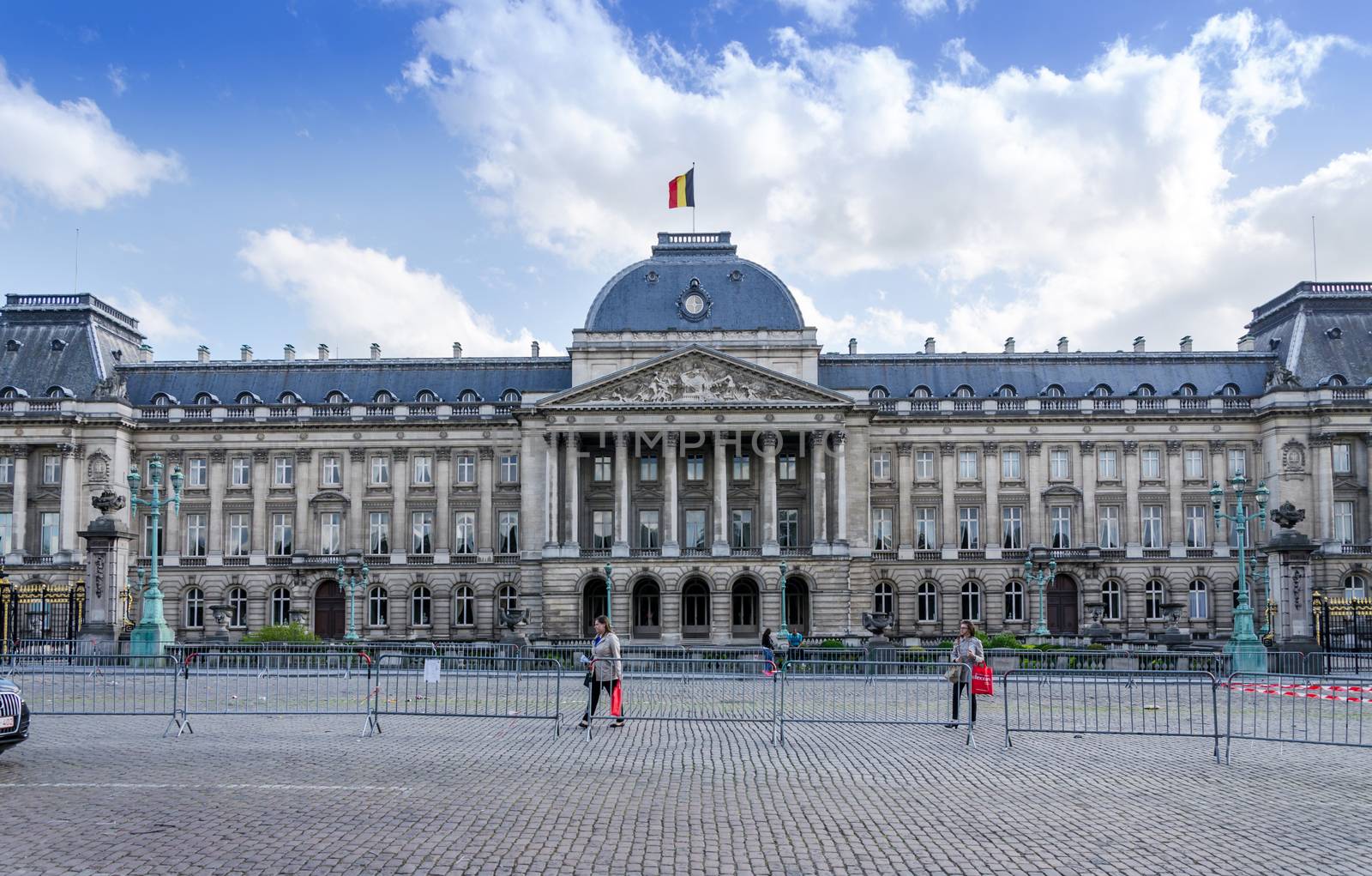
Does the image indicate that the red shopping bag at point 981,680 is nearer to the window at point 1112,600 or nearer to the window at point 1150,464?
the window at point 1112,600

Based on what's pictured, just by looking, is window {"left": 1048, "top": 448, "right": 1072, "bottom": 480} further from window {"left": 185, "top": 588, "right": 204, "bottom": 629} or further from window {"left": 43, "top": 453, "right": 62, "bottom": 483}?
window {"left": 43, "top": 453, "right": 62, "bottom": 483}

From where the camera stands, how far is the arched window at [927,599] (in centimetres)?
7175

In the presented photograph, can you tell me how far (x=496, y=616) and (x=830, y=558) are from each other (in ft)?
63.6

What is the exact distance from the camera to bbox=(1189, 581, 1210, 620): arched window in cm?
7064

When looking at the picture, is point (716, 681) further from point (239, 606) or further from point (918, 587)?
point (239, 606)

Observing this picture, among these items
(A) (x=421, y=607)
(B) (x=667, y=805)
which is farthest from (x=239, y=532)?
(B) (x=667, y=805)

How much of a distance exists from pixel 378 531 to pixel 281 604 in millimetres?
6736

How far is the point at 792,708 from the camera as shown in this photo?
2744cm

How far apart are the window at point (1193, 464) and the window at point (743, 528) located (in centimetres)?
2468

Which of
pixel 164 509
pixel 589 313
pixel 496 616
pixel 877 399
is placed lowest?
pixel 496 616

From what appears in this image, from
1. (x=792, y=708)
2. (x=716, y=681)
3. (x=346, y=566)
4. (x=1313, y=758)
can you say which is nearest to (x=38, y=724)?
(x=792, y=708)

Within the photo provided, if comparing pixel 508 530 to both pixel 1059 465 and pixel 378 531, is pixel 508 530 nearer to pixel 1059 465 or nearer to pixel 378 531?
pixel 378 531

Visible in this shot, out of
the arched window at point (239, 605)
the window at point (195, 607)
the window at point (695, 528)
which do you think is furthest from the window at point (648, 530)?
the window at point (195, 607)

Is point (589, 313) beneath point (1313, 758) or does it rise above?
above
